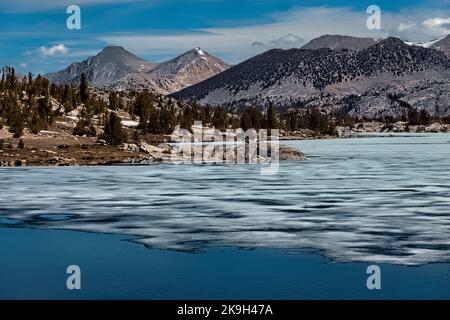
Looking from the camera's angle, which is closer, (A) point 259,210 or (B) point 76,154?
(A) point 259,210

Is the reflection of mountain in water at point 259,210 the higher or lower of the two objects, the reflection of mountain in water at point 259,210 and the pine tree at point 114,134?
the lower

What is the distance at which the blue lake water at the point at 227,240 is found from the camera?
14203 millimetres

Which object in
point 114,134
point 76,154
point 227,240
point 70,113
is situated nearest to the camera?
point 227,240

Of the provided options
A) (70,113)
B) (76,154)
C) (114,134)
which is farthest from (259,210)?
(70,113)

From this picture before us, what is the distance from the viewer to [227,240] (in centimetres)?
1981

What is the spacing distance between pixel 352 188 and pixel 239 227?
1514cm

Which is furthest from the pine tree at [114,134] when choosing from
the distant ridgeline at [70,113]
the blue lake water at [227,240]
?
the blue lake water at [227,240]

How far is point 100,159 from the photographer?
214 feet

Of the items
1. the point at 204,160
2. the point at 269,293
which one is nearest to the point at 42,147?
the point at 204,160

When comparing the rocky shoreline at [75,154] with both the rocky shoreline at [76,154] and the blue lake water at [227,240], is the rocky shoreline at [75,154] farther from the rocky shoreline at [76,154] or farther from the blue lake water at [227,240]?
the blue lake water at [227,240]

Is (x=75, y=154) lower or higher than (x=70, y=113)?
lower

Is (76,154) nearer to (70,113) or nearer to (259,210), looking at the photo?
(259,210)

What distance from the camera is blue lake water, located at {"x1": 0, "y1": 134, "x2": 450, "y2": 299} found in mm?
14203
